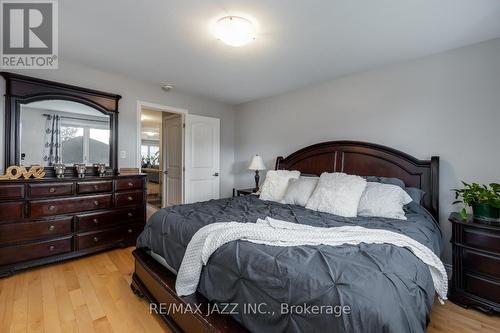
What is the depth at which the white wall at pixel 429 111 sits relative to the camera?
2.26m

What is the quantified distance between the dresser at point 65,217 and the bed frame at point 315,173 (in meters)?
1.14

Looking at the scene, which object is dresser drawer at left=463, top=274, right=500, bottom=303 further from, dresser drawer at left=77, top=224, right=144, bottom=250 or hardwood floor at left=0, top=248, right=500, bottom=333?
dresser drawer at left=77, top=224, right=144, bottom=250

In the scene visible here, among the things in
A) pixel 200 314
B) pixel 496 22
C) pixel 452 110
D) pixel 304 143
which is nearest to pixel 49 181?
pixel 200 314

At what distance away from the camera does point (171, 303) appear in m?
1.59

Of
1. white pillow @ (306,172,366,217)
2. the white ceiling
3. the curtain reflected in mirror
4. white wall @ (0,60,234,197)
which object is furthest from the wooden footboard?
the white ceiling

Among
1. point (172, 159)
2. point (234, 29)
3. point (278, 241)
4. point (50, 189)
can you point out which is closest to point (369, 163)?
point (278, 241)

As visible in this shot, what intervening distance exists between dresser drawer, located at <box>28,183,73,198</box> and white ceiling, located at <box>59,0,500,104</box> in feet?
5.03

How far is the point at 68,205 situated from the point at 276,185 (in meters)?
2.52

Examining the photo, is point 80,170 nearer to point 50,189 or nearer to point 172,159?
point 50,189

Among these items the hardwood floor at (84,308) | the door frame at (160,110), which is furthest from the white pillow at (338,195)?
the door frame at (160,110)

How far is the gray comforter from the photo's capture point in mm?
905

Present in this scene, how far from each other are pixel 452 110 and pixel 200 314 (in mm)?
2999

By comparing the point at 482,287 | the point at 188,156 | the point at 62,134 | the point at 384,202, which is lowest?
the point at 482,287

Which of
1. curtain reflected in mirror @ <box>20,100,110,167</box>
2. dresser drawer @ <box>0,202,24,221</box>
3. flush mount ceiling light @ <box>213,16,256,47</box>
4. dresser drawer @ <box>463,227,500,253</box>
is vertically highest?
flush mount ceiling light @ <box>213,16,256,47</box>
